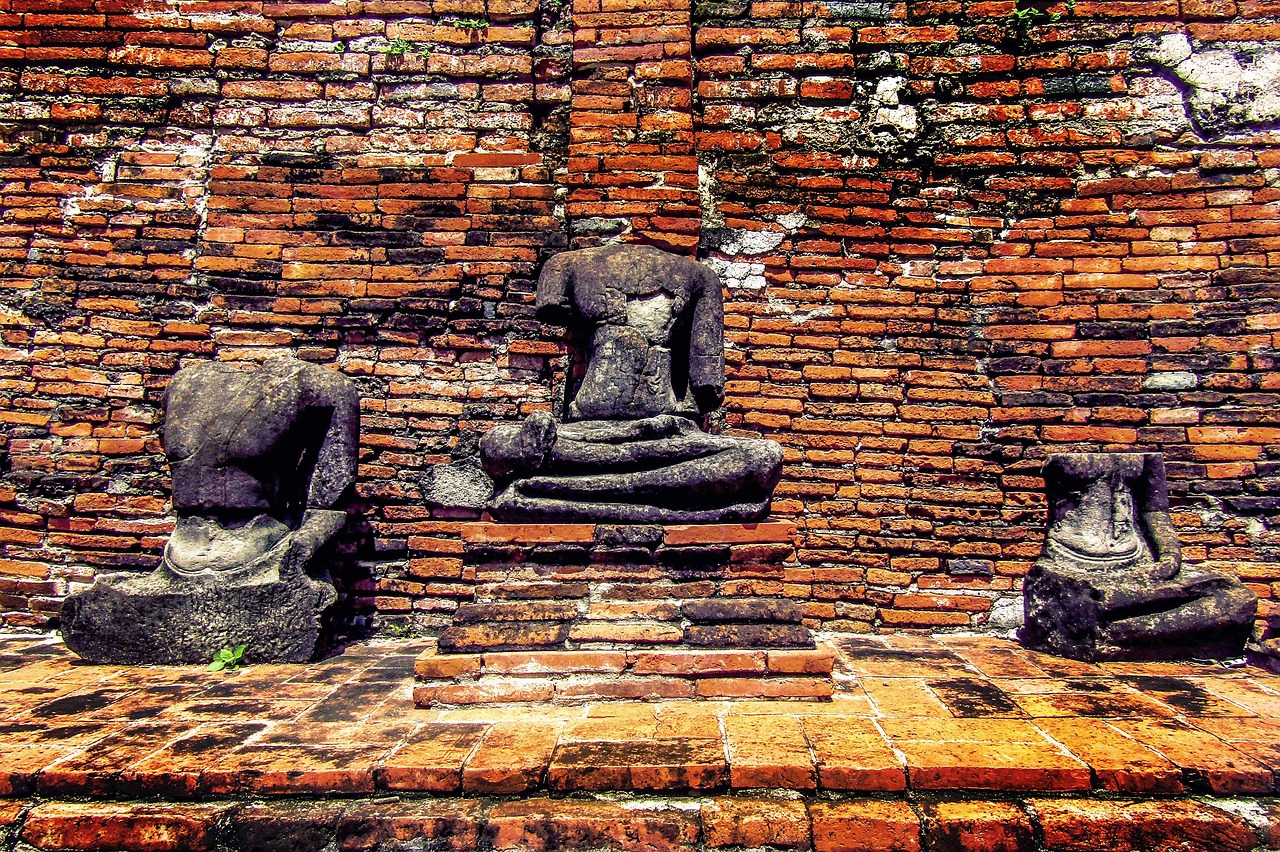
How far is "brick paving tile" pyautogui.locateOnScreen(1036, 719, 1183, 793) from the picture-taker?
6.68 feet

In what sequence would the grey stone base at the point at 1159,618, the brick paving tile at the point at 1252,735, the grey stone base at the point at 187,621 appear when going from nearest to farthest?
the brick paving tile at the point at 1252,735
the grey stone base at the point at 187,621
the grey stone base at the point at 1159,618

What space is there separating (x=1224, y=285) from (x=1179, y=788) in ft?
10.5

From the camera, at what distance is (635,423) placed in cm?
316

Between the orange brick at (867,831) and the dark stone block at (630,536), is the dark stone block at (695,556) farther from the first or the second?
the orange brick at (867,831)

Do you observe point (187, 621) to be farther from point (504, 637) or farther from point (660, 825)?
point (660, 825)

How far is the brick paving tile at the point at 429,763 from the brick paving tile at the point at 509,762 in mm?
35

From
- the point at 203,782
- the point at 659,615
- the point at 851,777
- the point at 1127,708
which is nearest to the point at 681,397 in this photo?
the point at 659,615

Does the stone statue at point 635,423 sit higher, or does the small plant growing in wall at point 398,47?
the small plant growing in wall at point 398,47

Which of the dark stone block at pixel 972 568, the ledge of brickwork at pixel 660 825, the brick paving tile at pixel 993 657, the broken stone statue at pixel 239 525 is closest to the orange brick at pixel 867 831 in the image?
the ledge of brickwork at pixel 660 825

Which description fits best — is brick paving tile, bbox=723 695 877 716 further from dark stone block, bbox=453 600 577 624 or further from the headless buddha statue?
the headless buddha statue

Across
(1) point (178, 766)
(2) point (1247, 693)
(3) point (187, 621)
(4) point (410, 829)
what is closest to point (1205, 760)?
(2) point (1247, 693)

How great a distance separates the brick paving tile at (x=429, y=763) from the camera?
2049 mm

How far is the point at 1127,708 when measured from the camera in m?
2.58

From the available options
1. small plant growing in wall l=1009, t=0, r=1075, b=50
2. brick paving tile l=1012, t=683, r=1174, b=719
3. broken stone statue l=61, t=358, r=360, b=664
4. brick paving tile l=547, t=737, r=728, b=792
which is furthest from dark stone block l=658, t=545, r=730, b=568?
small plant growing in wall l=1009, t=0, r=1075, b=50
